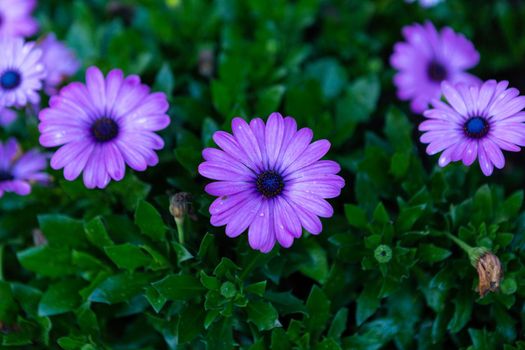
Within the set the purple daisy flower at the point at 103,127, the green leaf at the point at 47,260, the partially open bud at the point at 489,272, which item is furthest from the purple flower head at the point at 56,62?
the partially open bud at the point at 489,272

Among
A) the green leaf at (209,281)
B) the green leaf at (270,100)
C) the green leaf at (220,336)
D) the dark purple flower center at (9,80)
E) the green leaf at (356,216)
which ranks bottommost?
the green leaf at (220,336)

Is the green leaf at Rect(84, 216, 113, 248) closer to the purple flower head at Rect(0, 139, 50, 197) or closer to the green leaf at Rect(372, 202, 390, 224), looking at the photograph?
the purple flower head at Rect(0, 139, 50, 197)

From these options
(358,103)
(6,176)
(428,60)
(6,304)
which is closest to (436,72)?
(428,60)

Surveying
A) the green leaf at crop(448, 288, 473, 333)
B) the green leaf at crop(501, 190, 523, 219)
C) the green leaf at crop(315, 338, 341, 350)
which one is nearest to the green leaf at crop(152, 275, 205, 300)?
the green leaf at crop(315, 338, 341, 350)

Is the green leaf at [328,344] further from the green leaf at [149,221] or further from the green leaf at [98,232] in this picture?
the green leaf at [98,232]

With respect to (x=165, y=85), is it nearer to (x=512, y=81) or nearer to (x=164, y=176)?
(x=164, y=176)

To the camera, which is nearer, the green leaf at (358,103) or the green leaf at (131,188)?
the green leaf at (131,188)

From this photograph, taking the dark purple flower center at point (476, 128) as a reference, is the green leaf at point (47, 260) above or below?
below
